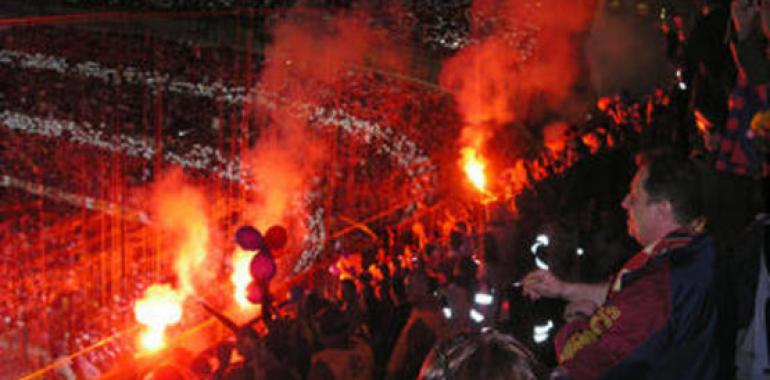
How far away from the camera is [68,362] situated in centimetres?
355

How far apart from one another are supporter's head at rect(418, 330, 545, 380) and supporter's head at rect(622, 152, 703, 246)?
0.76 meters

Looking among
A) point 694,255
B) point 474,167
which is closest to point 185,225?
point 474,167

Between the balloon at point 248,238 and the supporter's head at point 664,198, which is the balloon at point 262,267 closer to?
the balloon at point 248,238

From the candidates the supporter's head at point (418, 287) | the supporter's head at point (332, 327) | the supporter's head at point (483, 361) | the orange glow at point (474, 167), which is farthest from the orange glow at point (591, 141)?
the supporter's head at point (483, 361)

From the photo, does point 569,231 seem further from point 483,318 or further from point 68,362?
point 68,362

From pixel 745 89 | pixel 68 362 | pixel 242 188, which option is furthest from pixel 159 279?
pixel 745 89

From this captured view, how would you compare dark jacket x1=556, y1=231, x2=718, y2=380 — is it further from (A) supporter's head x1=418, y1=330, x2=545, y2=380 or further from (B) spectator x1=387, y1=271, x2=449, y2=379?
(B) spectator x1=387, y1=271, x2=449, y2=379

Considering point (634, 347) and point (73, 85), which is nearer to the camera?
point (634, 347)

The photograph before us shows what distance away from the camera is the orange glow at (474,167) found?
5.92m

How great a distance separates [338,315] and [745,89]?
185cm

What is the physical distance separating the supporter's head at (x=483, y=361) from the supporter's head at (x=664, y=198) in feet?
2.49

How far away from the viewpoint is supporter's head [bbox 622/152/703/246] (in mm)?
1755

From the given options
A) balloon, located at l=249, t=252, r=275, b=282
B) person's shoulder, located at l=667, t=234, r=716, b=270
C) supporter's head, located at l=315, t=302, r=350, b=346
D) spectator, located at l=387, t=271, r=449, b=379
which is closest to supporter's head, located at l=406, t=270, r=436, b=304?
spectator, located at l=387, t=271, r=449, b=379

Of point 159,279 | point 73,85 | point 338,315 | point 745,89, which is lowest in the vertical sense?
point 159,279
